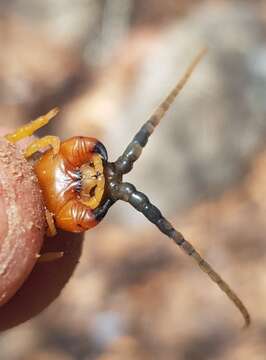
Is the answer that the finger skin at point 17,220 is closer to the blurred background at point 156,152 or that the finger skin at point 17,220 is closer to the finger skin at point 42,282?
the finger skin at point 42,282

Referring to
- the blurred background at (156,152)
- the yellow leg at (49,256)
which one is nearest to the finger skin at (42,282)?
the yellow leg at (49,256)

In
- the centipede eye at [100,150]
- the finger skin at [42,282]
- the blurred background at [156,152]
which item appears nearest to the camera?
the centipede eye at [100,150]

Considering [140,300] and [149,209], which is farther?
[140,300]

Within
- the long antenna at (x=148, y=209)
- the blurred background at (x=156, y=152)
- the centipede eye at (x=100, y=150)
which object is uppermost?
the centipede eye at (x=100, y=150)

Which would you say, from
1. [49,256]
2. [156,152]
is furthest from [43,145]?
[156,152]

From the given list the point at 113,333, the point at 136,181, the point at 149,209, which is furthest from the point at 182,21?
the point at 149,209

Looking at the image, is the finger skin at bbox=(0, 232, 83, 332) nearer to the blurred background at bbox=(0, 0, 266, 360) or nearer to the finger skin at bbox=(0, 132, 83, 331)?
the finger skin at bbox=(0, 132, 83, 331)

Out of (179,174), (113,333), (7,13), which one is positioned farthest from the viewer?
(7,13)

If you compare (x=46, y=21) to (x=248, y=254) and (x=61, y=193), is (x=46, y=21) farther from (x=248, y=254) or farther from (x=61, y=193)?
(x=61, y=193)
